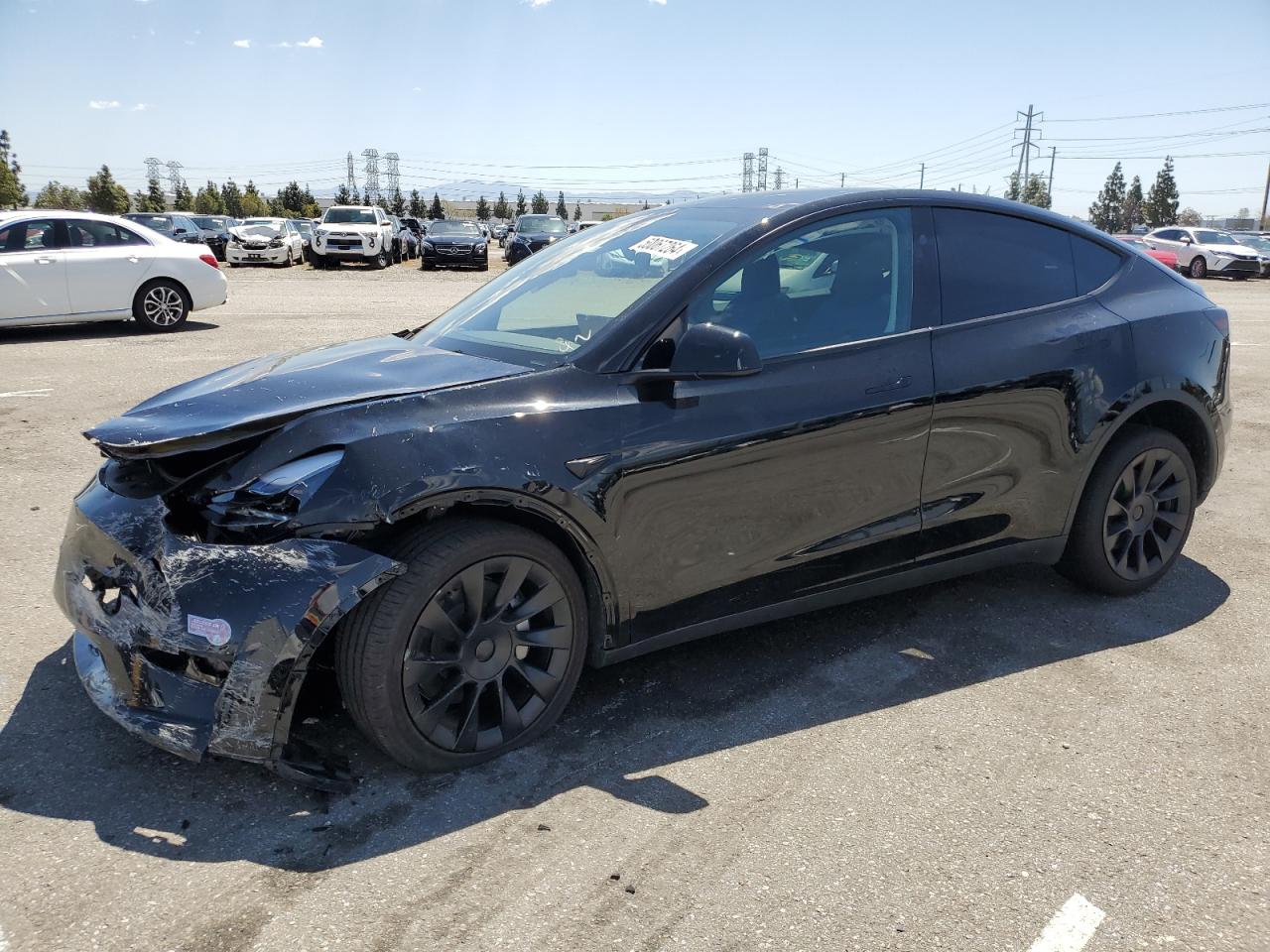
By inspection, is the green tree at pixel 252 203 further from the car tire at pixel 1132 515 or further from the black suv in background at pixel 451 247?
the car tire at pixel 1132 515

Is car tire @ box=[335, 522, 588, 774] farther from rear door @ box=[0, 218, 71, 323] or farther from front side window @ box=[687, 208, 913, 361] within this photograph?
rear door @ box=[0, 218, 71, 323]

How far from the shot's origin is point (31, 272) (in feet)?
38.0

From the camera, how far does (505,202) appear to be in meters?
111

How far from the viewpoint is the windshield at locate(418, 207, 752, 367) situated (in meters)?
3.37

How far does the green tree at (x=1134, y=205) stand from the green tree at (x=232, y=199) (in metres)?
86.3

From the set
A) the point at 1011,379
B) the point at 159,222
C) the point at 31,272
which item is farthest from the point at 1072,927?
the point at 159,222

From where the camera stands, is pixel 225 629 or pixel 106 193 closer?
pixel 225 629

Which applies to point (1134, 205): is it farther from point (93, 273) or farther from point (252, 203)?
point (93, 273)

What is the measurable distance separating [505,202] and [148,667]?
112973 mm

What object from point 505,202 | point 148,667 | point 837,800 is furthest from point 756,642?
point 505,202

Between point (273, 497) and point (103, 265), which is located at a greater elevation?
point (103, 265)

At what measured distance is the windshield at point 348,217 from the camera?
3022 cm

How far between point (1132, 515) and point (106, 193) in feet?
261

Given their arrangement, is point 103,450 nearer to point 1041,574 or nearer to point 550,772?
point 550,772
